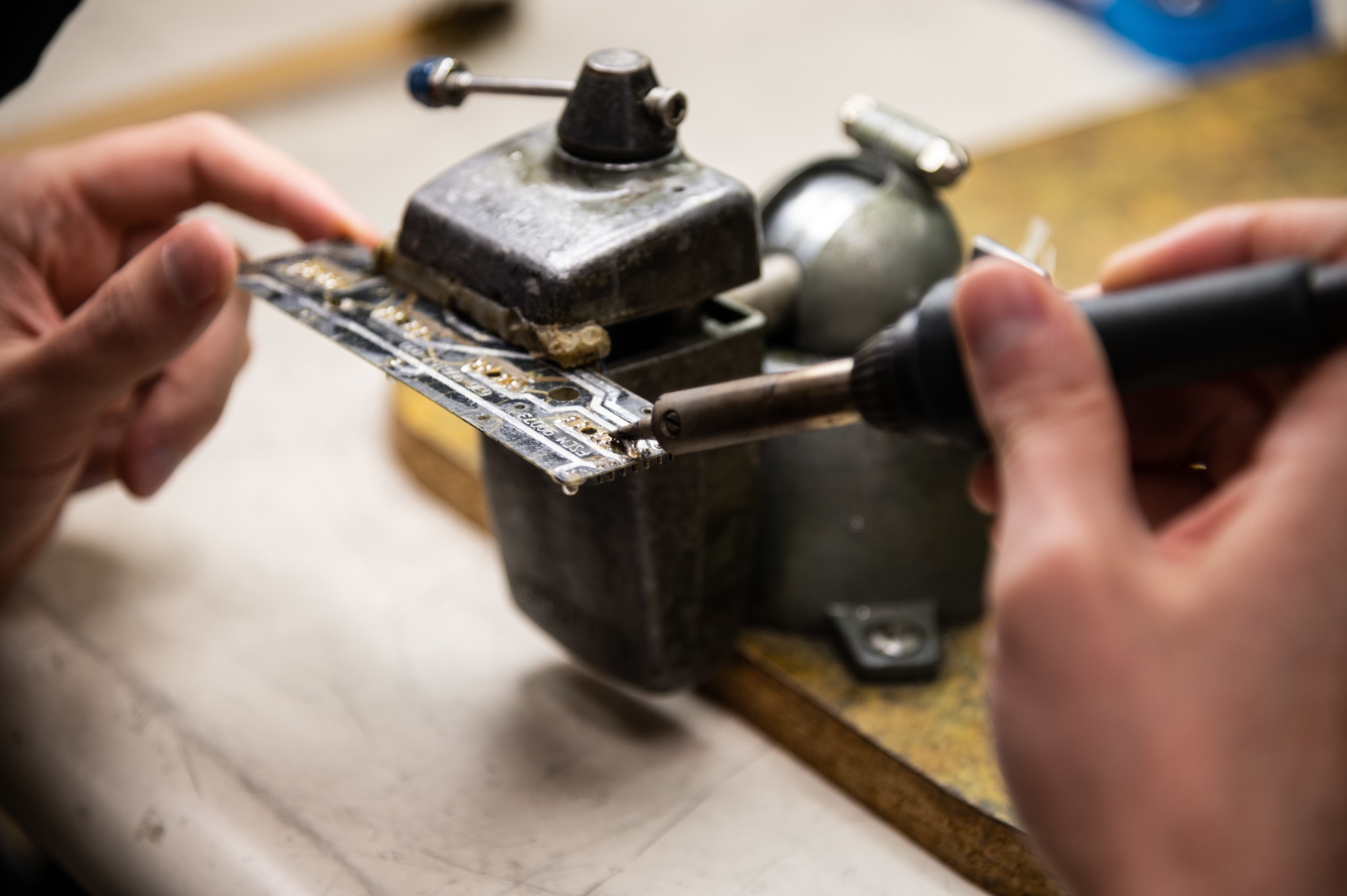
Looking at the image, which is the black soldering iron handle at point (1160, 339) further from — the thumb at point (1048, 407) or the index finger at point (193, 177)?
the index finger at point (193, 177)

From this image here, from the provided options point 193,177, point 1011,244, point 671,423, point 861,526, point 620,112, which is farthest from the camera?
point 1011,244

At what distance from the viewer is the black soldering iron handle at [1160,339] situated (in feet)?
1.15

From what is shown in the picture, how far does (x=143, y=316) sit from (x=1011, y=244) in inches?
28.2

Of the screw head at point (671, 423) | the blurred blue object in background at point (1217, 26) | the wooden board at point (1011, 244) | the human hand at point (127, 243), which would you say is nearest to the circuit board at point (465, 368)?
the screw head at point (671, 423)

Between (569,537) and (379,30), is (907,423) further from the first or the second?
(379,30)

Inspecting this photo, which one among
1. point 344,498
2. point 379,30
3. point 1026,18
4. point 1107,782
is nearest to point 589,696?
point 344,498

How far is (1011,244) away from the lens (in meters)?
1.02

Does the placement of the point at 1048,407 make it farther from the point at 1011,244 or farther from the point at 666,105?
the point at 1011,244

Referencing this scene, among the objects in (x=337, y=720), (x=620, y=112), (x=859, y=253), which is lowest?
(x=337, y=720)

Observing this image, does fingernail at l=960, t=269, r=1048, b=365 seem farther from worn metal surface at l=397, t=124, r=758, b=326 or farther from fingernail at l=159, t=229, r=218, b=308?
fingernail at l=159, t=229, r=218, b=308

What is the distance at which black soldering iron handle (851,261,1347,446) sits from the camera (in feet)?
1.15

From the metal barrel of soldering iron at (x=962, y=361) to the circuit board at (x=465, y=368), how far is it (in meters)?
0.02

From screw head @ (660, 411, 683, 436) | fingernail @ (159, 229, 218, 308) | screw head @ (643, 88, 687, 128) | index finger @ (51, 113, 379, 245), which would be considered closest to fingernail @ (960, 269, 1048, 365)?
screw head @ (660, 411, 683, 436)

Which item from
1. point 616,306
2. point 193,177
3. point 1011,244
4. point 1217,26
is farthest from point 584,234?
point 1217,26
